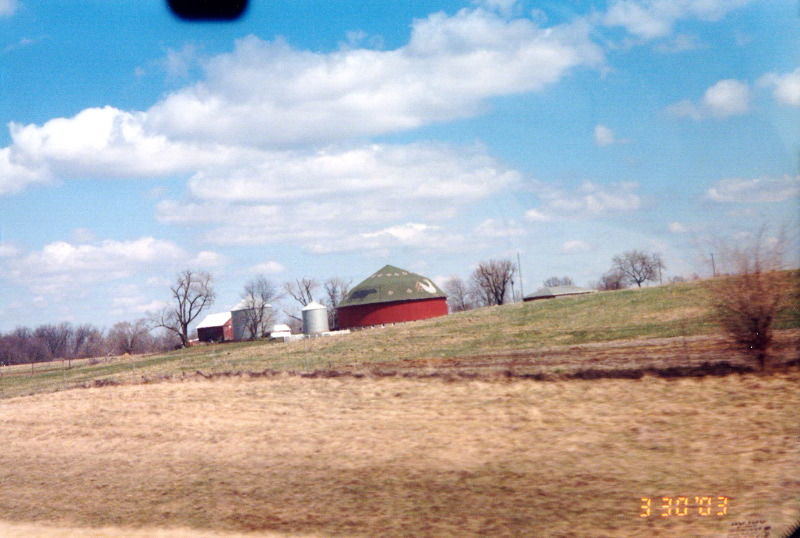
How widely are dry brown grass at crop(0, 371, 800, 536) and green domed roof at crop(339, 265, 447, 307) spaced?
7190 cm

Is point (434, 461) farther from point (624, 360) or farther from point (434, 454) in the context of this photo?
point (624, 360)

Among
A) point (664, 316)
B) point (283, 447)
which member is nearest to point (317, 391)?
point (283, 447)

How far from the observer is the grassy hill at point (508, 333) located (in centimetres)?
3212

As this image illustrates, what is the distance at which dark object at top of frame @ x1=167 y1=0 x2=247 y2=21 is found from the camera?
791cm

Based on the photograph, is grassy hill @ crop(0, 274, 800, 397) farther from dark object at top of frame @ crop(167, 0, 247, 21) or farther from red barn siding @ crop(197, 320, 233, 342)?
red barn siding @ crop(197, 320, 233, 342)

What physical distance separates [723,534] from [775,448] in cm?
274

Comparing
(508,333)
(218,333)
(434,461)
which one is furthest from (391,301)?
(434,461)

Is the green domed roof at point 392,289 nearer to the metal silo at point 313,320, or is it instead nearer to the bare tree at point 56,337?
the metal silo at point 313,320

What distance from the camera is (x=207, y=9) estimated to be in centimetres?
809

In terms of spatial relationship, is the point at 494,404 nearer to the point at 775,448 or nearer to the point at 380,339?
the point at 775,448

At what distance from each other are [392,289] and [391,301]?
2.59 metres

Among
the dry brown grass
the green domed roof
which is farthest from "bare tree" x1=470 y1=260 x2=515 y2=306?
the dry brown grass

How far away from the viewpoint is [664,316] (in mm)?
37969
